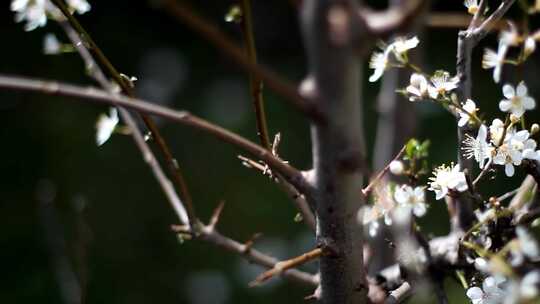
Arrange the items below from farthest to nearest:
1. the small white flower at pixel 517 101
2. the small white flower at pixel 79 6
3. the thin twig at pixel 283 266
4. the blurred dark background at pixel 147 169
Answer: the blurred dark background at pixel 147 169 < the small white flower at pixel 79 6 < the small white flower at pixel 517 101 < the thin twig at pixel 283 266

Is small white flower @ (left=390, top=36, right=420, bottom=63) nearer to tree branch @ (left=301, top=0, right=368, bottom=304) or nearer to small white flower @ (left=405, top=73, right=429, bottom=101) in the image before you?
small white flower @ (left=405, top=73, right=429, bottom=101)

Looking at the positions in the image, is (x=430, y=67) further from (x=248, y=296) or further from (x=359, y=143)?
(x=359, y=143)

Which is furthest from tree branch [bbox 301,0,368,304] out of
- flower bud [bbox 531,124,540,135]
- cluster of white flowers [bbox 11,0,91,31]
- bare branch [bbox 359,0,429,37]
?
cluster of white flowers [bbox 11,0,91,31]

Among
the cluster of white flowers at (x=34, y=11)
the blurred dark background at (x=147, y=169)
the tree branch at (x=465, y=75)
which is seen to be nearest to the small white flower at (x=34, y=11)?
the cluster of white flowers at (x=34, y=11)

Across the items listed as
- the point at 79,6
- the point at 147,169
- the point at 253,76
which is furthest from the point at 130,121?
the point at 147,169

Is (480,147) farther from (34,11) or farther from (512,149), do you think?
(34,11)

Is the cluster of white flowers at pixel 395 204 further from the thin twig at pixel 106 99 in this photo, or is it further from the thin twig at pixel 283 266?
the thin twig at pixel 106 99
